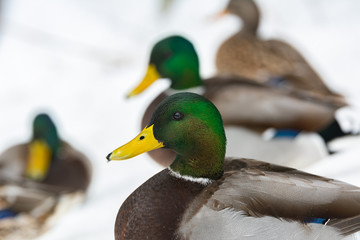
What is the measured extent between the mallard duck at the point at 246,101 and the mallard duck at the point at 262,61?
38.1 inches

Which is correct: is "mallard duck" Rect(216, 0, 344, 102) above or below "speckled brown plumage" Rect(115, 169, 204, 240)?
above

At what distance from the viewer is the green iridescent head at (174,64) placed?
3061 mm

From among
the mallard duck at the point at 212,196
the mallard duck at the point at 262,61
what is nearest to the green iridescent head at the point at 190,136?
the mallard duck at the point at 212,196

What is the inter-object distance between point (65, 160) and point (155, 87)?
1585 mm

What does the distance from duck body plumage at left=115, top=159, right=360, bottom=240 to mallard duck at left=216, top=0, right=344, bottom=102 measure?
2269mm

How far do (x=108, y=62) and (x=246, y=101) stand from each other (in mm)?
5184

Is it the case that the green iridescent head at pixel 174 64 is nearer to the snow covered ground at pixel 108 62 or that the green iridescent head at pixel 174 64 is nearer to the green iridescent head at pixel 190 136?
the snow covered ground at pixel 108 62

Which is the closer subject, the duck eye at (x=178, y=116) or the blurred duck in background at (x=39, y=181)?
the duck eye at (x=178, y=116)

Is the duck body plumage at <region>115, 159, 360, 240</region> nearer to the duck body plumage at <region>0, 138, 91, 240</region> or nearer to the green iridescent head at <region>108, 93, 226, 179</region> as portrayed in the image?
the green iridescent head at <region>108, 93, 226, 179</region>

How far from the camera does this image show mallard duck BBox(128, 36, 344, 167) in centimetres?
293

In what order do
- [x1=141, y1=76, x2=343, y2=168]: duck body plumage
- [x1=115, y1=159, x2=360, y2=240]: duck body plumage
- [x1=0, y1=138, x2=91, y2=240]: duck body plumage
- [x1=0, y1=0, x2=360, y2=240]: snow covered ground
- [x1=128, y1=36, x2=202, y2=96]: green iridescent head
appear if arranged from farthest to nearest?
[x1=0, y1=0, x2=360, y2=240]: snow covered ground
[x1=0, y1=138, x2=91, y2=240]: duck body plumage
[x1=128, y1=36, x2=202, y2=96]: green iridescent head
[x1=141, y1=76, x2=343, y2=168]: duck body plumage
[x1=115, y1=159, x2=360, y2=240]: duck body plumage

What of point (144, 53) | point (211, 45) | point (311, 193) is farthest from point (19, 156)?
point (144, 53)

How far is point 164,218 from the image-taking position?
1.76 m

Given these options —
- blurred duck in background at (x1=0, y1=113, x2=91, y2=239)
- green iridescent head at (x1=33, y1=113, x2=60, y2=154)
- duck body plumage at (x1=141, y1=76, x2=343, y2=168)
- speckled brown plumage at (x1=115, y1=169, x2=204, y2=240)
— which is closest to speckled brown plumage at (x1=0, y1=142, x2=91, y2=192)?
blurred duck in background at (x1=0, y1=113, x2=91, y2=239)
